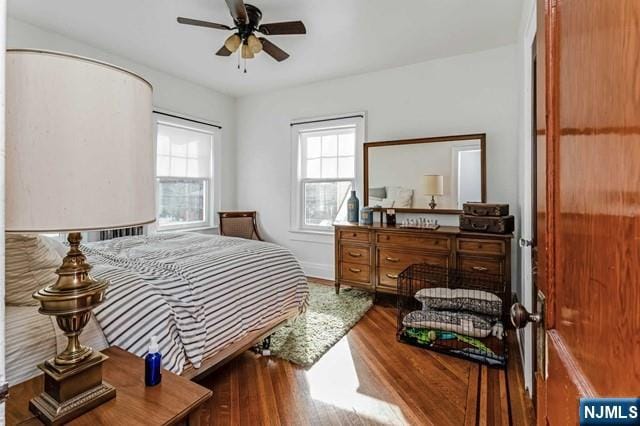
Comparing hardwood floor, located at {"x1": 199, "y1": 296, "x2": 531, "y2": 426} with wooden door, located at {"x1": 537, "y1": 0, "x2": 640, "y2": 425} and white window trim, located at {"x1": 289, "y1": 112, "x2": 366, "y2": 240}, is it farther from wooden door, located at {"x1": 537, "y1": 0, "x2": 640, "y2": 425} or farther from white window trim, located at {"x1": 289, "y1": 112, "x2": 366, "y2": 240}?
white window trim, located at {"x1": 289, "y1": 112, "x2": 366, "y2": 240}

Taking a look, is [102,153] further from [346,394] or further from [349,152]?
[349,152]

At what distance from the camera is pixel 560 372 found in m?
0.57

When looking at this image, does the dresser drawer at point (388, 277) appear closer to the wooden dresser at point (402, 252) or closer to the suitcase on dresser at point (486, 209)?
the wooden dresser at point (402, 252)

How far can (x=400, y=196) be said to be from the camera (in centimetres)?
378


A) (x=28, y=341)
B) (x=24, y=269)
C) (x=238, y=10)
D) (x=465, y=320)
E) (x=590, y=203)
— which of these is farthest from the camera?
(x=465, y=320)

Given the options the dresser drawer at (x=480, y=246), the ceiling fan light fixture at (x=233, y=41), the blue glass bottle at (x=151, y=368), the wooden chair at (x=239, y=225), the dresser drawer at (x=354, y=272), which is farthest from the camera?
the wooden chair at (x=239, y=225)

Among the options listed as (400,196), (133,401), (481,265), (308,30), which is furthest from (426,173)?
(133,401)

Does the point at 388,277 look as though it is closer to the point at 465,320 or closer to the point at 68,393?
the point at 465,320

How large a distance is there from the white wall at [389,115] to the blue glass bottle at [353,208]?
611mm

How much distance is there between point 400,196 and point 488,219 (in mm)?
1086

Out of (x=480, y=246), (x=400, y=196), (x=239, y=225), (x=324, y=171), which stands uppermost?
(x=324, y=171)

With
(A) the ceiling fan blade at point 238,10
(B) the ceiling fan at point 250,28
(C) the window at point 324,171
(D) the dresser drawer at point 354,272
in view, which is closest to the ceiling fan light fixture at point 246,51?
(B) the ceiling fan at point 250,28

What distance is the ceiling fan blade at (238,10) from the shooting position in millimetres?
2133

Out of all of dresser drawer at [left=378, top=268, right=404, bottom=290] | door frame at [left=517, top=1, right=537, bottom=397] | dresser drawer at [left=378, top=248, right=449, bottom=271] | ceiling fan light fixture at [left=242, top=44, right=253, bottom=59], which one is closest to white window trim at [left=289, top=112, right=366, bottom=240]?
dresser drawer at [left=378, top=248, right=449, bottom=271]
